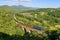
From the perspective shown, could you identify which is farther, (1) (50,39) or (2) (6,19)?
(2) (6,19)

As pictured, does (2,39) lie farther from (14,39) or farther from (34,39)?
(34,39)

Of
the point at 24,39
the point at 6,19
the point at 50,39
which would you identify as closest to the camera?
the point at 24,39

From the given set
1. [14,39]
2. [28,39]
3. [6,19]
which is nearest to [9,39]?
[14,39]

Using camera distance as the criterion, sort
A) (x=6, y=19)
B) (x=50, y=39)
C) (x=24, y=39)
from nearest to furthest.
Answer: (x=24, y=39) → (x=50, y=39) → (x=6, y=19)

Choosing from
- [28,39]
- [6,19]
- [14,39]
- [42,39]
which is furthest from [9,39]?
[6,19]

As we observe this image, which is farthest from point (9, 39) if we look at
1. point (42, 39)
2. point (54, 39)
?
point (54, 39)

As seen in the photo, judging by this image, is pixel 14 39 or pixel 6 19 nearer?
pixel 14 39

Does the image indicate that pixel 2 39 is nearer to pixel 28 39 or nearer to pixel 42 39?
pixel 28 39
